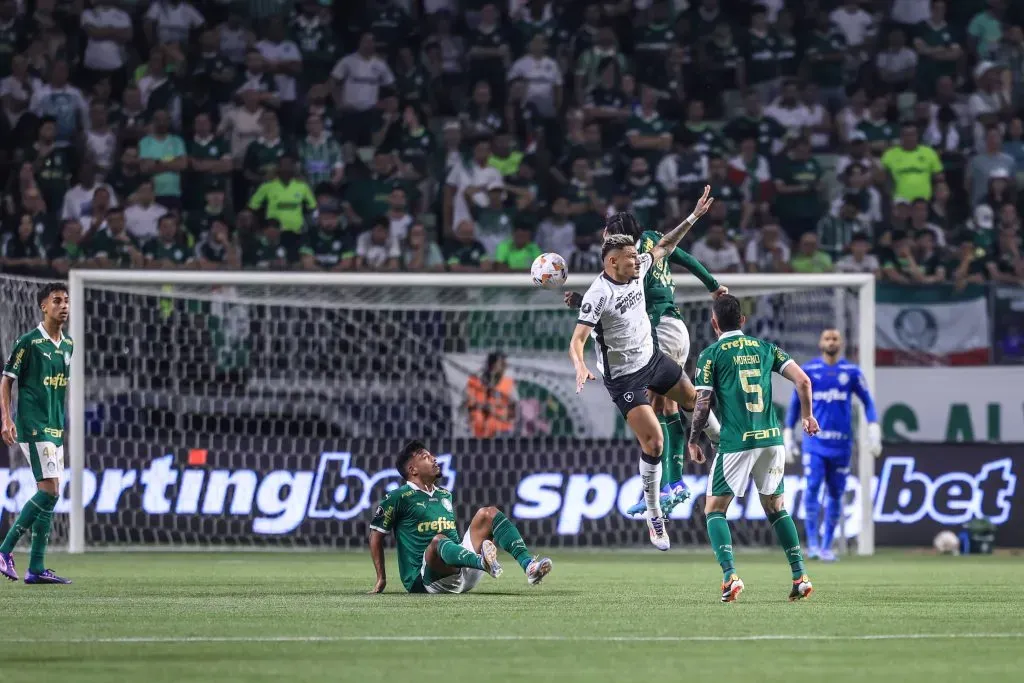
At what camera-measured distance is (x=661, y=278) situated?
12.9 m

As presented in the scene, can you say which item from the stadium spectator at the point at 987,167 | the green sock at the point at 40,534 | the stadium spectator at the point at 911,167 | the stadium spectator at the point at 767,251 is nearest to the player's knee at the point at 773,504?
the green sock at the point at 40,534

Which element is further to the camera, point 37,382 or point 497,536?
point 37,382

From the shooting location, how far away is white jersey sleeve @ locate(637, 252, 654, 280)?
477 inches

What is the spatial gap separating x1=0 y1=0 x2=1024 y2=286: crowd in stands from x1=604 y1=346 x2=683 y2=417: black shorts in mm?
7425

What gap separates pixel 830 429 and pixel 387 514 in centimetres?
718

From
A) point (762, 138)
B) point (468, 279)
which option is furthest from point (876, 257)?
point (468, 279)

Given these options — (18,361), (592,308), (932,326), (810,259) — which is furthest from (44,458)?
(810,259)

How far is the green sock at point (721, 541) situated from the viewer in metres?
10.7

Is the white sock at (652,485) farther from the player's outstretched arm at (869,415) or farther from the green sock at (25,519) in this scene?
the player's outstretched arm at (869,415)

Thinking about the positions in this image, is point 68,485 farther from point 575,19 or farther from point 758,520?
point 575,19

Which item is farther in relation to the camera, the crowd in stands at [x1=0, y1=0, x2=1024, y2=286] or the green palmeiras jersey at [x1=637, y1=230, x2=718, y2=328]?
the crowd in stands at [x1=0, y1=0, x2=1024, y2=286]

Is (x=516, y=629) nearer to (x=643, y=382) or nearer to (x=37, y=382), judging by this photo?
(x=643, y=382)

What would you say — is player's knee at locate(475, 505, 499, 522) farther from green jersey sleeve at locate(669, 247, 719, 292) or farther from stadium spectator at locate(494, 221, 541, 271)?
stadium spectator at locate(494, 221, 541, 271)

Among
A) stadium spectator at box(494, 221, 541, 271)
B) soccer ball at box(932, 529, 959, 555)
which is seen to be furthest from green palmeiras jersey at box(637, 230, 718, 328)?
stadium spectator at box(494, 221, 541, 271)
